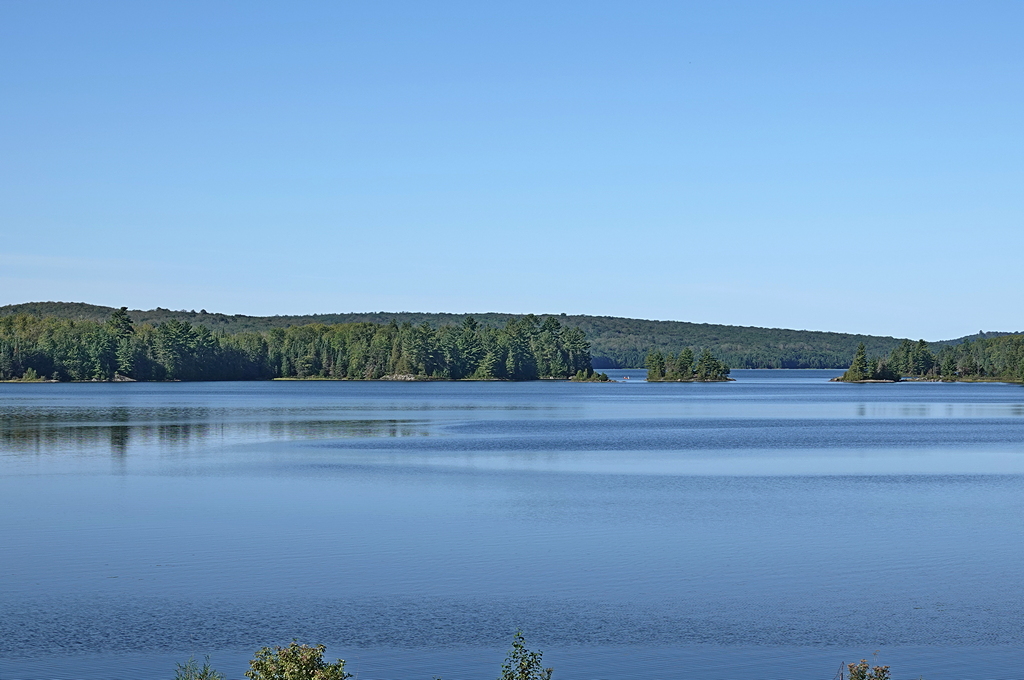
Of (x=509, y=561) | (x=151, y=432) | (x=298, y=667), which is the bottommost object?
(x=509, y=561)

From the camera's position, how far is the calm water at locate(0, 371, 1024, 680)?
17.5 metres

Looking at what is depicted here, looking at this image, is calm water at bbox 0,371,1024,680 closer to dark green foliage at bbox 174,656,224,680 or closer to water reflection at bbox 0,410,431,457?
dark green foliage at bbox 174,656,224,680

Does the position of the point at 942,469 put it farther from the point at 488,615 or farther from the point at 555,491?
the point at 488,615

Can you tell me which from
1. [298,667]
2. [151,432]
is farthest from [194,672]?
[151,432]

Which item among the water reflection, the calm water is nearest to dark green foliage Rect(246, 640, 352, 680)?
the calm water

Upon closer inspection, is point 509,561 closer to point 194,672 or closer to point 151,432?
point 194,672

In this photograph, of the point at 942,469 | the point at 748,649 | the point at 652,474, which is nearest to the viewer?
the point at 748,649

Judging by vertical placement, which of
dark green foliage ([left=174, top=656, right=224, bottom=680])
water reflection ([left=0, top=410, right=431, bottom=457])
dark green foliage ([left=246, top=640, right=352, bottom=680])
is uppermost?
dark green foliage ([left=246, top=640, right=352, bottom=680])

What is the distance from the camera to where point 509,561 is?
24.5 m

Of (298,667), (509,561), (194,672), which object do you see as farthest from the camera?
(509,561)

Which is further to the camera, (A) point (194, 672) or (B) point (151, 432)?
(B) point (151, 432)

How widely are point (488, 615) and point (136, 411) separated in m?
78.8

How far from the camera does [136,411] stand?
92438 mm

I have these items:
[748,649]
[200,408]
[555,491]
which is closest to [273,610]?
[748,649]
